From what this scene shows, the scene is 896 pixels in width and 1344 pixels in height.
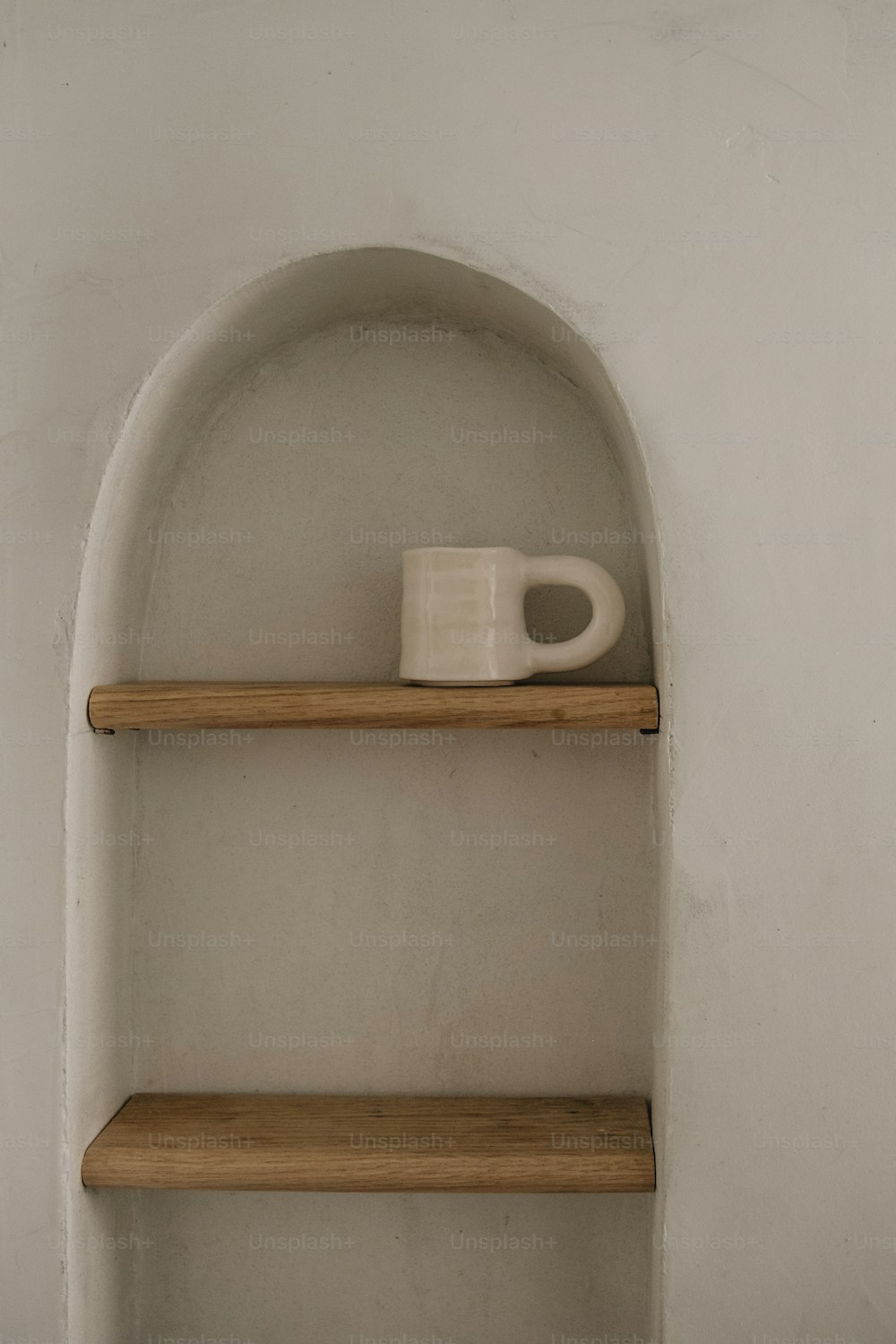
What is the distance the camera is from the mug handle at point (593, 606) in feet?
4.17

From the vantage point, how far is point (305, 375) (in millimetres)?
1438

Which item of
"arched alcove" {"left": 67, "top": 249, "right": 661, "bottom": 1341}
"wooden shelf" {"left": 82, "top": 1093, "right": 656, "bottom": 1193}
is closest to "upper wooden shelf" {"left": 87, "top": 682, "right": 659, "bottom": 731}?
"arched alcove" {"left": 67, "top": 249, "right": 661, "bottom": 1341}

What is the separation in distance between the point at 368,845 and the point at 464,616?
0.35m

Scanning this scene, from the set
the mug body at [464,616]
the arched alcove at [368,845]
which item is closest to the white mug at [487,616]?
the mug body at [464,616]

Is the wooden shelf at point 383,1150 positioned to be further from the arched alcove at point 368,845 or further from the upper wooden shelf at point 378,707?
the upper wooden shelf at point 378,707

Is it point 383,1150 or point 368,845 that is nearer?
point 383,1150

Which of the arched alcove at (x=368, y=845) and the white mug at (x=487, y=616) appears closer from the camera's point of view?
the white mug at (x=487, y=616)

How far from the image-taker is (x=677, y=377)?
121 centimetres

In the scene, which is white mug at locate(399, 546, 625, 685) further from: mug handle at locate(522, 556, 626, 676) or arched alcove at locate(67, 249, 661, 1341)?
arched alcove at locate(67, 249, 661, 1341)

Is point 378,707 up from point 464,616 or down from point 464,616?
down

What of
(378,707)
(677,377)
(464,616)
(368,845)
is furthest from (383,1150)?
(677,377)

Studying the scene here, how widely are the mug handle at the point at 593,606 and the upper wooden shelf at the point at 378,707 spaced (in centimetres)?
4

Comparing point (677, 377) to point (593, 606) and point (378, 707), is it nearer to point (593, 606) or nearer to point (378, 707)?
point (593, 606)

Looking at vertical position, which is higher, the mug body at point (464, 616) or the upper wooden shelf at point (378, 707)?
the mug body at point (464, 616)
